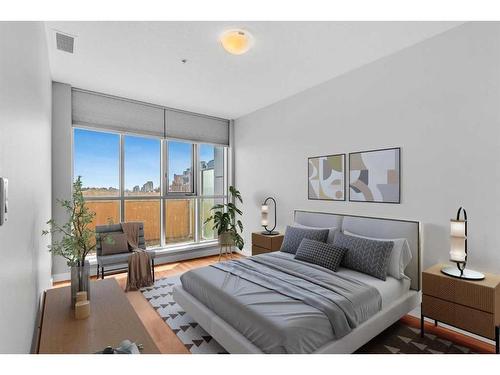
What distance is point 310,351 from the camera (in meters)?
1.78

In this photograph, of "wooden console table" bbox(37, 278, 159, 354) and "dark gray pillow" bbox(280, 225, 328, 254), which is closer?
"wooden console table" bbox(37, 278, 159, 354)

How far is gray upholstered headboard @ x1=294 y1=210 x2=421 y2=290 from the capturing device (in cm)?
281

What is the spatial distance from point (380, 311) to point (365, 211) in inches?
51.0

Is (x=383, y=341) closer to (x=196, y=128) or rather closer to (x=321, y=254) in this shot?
(x=321, y=254)

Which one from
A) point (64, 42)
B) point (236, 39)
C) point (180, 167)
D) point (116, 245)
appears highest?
point (64, 42)

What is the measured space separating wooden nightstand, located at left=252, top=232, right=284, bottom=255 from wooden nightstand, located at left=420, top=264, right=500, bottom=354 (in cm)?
208

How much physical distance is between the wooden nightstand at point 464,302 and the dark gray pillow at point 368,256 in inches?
14.1

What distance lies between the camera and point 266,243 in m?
4.16

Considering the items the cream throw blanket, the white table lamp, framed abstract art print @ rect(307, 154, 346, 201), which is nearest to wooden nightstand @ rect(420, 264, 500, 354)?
the white table lamp

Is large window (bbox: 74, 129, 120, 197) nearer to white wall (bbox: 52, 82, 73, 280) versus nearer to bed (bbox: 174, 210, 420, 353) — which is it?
white wall (bbox: 52, 82, 73, 280)

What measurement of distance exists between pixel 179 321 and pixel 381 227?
2464 millimetres

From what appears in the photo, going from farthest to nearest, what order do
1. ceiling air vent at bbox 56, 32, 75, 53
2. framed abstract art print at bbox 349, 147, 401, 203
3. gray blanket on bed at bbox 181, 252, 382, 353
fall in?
framed abstract art print at bbox 349, 147, 401, 203, ceiling air vent at bbox 56, 32, 75, 53, gray blanket on bed at bbox 181, 252, 382, 353

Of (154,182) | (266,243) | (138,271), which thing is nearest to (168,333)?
(138,271)
